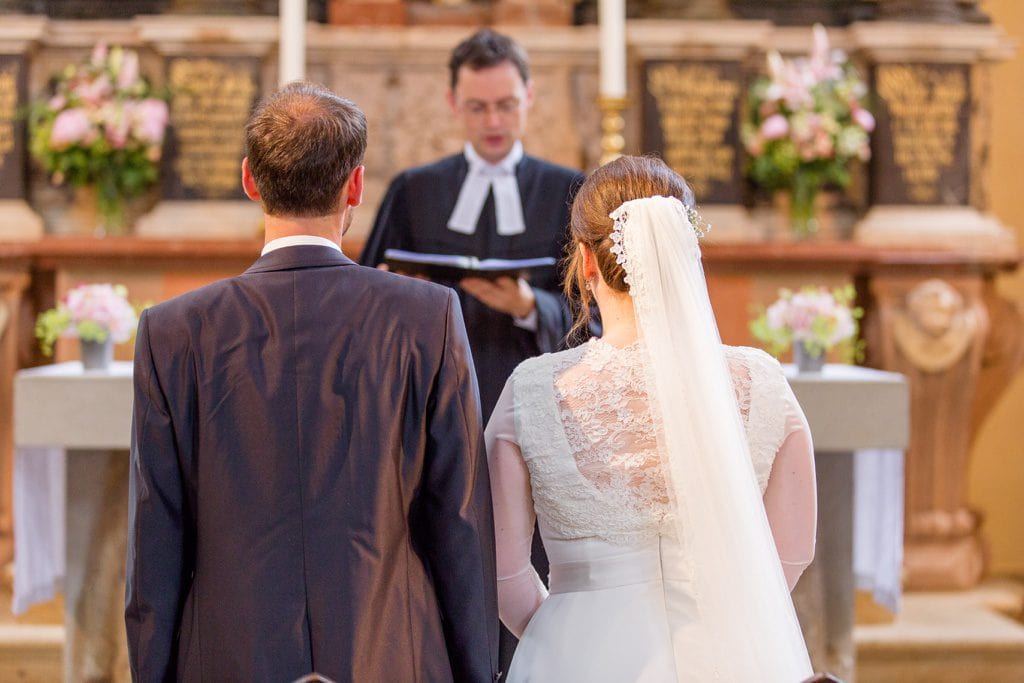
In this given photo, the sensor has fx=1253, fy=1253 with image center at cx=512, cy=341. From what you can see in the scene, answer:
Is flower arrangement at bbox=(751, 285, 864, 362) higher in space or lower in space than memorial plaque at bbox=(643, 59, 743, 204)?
lower

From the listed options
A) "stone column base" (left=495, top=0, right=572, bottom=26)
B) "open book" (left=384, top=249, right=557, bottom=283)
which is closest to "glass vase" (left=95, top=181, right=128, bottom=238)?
"stone column base" (left=495, top=0, right=572, bottom=26)

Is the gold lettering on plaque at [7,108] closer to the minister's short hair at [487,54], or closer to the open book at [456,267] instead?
the minister's short hair at [487,54]

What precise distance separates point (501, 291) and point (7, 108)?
11.1 feet

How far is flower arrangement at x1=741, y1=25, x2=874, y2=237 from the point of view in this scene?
224 inches

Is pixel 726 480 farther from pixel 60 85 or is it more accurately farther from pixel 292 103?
pixel 60 85

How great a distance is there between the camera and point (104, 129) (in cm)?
558

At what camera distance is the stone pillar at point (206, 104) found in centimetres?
577

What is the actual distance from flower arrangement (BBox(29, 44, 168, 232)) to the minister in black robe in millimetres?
1961

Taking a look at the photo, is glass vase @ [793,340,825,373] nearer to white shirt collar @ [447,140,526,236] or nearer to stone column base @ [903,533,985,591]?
white shirt collar @ [447,140,526,236]

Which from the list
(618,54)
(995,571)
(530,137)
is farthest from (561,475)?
(995,571)

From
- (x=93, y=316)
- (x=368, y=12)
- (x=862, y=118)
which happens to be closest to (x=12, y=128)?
(x=368, y=12)

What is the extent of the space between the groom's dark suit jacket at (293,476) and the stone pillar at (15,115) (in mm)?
3896

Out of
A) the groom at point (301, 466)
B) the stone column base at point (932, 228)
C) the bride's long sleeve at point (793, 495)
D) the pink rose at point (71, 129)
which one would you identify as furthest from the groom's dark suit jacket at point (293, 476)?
the stone column base at point (932, 228)

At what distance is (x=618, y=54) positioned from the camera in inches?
170
